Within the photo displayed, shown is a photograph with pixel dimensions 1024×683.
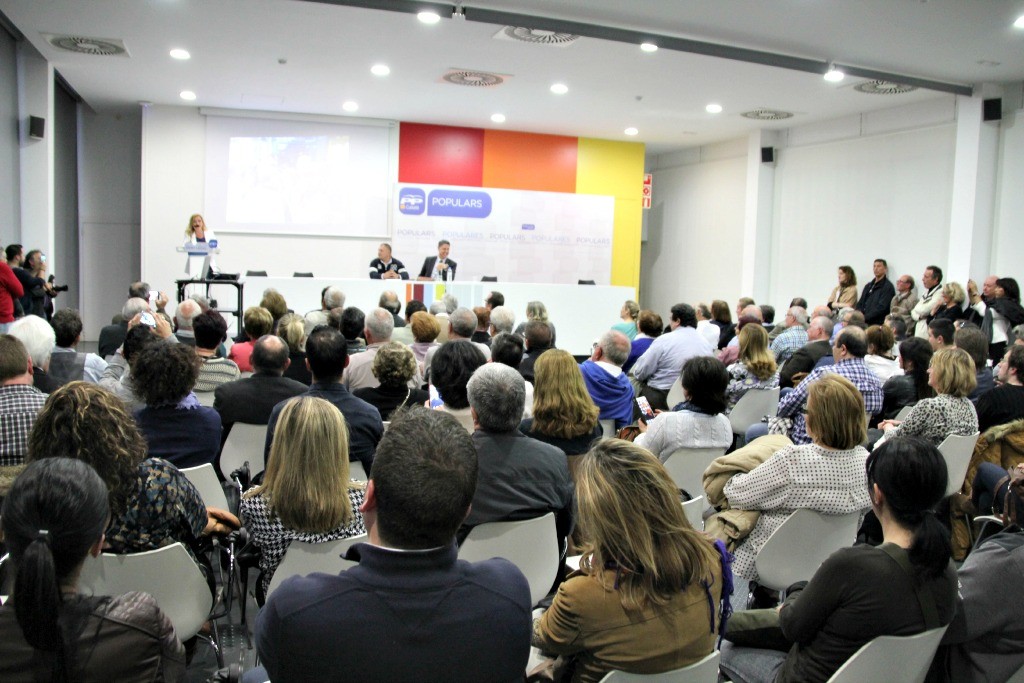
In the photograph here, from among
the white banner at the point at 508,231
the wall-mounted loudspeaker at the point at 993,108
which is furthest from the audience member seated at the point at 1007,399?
the white banner at the point at 508,231

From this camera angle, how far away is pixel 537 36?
840 cm

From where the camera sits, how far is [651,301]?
1731cm

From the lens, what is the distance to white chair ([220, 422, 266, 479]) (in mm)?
3865

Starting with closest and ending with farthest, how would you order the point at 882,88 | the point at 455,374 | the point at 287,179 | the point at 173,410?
1. the point at 173,410
2. the point at 455,374
3. the point at 882,88
4. the point at 287,179

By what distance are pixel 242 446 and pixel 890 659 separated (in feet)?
9.90

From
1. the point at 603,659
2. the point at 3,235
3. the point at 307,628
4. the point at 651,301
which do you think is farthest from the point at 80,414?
the point at 651,301

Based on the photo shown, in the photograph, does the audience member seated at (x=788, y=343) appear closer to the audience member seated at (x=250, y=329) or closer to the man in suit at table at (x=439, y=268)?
the audience member seated at (x=250, y=329)

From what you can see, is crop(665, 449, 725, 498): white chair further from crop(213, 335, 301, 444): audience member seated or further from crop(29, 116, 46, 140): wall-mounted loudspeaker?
crop(29, 116, 46, 140): wall-mounted loudspeaker

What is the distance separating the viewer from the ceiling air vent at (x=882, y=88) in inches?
398

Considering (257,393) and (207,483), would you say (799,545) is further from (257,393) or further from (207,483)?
(257,393)

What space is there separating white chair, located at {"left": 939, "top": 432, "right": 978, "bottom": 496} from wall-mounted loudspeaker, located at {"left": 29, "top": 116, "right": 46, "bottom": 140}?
10.4m

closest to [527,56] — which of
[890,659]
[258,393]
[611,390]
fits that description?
[611,390]

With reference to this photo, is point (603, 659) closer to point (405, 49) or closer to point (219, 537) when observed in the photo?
point (219, 537)

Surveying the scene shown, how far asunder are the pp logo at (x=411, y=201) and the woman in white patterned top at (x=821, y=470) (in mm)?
11534
